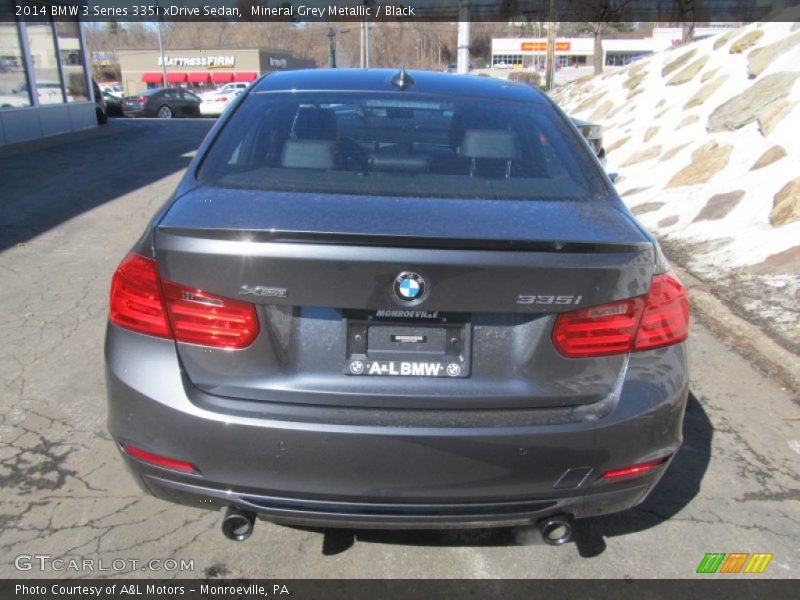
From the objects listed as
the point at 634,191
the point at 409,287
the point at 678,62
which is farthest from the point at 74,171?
the point at 678,62

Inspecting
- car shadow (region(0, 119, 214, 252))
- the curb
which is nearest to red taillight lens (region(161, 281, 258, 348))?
the curb

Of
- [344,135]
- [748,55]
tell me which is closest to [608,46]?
[748,55]

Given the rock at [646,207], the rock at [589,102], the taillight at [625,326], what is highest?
the taillight at [625,326]

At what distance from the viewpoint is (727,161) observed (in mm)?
7750

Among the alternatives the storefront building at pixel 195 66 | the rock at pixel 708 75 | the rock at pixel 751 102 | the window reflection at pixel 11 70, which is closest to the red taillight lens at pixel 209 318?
the rock at pixel 751 102

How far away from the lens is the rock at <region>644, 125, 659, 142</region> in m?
10.3

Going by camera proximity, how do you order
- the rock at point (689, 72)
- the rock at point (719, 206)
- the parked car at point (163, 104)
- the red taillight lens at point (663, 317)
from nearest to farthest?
the red taillight lens at point (663, 317), the rock at point (719, 206), the rock at point (689, 72), the parked car at point (163, 104)

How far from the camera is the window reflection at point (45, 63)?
15.0 meters

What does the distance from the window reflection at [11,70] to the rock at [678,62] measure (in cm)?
1346

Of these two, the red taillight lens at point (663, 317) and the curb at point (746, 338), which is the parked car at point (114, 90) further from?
the red taillight lens at point (663, 317)

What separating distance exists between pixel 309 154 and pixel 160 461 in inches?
51.1

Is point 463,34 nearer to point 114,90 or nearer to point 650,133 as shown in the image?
point 650,133

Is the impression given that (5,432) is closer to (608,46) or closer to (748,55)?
(748,55)
